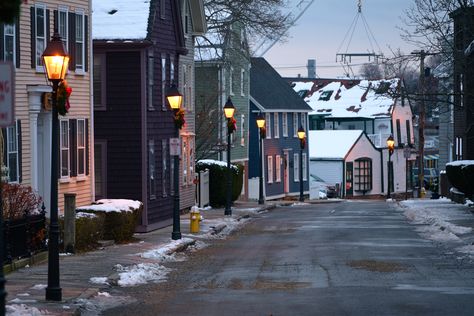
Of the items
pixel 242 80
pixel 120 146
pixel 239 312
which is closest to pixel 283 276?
pixel 239 312

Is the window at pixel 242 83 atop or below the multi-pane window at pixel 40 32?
atop

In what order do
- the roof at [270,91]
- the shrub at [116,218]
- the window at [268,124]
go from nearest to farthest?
the shrub at [116,218] < the roof at [270,91] < the window at [268,124]

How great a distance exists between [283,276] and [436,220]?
17991 mm

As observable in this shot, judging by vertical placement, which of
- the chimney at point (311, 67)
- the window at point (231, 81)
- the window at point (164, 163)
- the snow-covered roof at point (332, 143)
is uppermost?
the chimney at point (311, 67)

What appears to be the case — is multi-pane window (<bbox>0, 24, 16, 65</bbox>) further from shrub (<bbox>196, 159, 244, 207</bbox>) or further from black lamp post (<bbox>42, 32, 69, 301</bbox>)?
shrub (<bbox>196, 159, 244, 207</bbox>)

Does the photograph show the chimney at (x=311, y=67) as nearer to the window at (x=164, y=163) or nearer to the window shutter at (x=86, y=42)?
the window at (x=164, y=163)

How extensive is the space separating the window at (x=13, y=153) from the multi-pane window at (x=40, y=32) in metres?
2.14

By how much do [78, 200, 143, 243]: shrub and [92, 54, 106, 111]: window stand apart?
5.99 m

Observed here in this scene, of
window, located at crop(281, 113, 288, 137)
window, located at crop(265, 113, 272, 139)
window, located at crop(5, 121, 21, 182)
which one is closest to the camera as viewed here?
window, located at crop(5, 121, 21, 182)

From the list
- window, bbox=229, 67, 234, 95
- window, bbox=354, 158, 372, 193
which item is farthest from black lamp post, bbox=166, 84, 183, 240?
window, bbox=354, 158, 372, 193

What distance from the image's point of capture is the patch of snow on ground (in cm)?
1927

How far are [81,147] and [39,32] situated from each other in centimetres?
447

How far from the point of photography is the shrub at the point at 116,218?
2753 cm

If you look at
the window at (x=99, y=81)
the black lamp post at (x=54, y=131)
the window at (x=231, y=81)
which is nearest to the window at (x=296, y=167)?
the window at (x=231, y=81)
